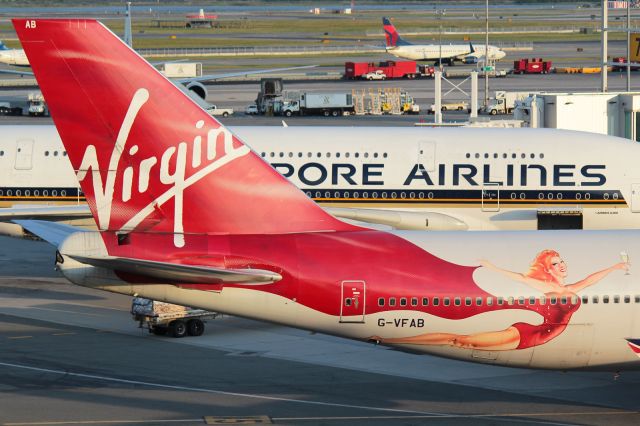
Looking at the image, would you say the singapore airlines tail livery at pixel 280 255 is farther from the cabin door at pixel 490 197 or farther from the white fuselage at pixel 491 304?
the cabin door at pixel 490 197

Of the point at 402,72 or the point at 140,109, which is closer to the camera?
the point at 140,109

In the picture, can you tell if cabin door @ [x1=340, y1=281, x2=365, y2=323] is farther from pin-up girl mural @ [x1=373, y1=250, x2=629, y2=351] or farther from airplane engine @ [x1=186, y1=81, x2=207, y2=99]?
airplane engine @ [x1=186, y1=81, x2=207, y2=99]

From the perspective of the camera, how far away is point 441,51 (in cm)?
15138

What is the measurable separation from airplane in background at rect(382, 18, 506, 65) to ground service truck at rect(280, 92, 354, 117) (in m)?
49.4

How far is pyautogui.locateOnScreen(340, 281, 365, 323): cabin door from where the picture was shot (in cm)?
2603

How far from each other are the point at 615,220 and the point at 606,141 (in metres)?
2.80

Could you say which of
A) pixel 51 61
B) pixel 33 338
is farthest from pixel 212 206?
pixel 33 338

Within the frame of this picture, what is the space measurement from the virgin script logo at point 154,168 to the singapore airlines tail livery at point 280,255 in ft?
0.09

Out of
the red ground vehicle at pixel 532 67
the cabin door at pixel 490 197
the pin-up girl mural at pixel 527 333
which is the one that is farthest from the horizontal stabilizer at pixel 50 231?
the red ground vehicle at pixel 532 67

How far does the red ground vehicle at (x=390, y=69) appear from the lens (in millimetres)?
135000

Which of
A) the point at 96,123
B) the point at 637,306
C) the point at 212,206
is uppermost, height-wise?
the point at 96,123

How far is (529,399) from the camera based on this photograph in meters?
29.1

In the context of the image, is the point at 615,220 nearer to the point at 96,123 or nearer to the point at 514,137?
the point at 514,137

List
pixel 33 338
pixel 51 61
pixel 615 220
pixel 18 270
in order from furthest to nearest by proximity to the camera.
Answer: pixel 18 270 → pixel 615 220 → pixel 33 338 → pixel 51 61
